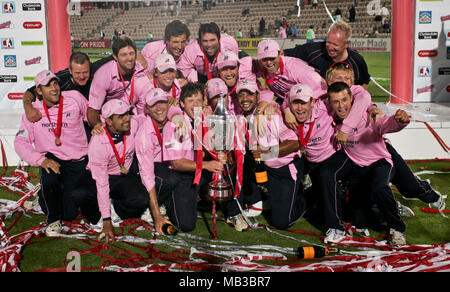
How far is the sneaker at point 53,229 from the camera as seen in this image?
3.94m

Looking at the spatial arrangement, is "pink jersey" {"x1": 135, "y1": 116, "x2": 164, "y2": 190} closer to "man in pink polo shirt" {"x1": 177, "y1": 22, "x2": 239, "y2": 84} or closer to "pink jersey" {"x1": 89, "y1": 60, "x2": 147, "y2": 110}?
"pink jersey" {"x1": 89, "y1": 60, "x2": 147, "y2": 110}

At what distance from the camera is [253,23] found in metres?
22.2

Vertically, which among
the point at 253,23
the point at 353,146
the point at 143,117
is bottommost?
the point at 353,146

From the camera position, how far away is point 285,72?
4.50 m

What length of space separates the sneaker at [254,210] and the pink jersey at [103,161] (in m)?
1.31

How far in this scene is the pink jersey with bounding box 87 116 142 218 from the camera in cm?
382

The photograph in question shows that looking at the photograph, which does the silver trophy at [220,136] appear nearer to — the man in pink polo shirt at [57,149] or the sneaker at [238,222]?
the sneaker at [238,222]

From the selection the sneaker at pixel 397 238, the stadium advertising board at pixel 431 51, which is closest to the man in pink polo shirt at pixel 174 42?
the sneaker at pixel 397 238

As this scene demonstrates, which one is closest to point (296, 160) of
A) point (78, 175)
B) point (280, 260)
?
point (280, 260)

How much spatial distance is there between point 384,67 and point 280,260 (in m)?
14.8

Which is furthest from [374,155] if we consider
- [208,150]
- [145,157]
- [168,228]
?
[145,157]

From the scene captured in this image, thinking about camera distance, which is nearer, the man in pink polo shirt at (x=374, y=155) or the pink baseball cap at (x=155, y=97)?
the man in pink polo shirt at (x=374, y=155)
